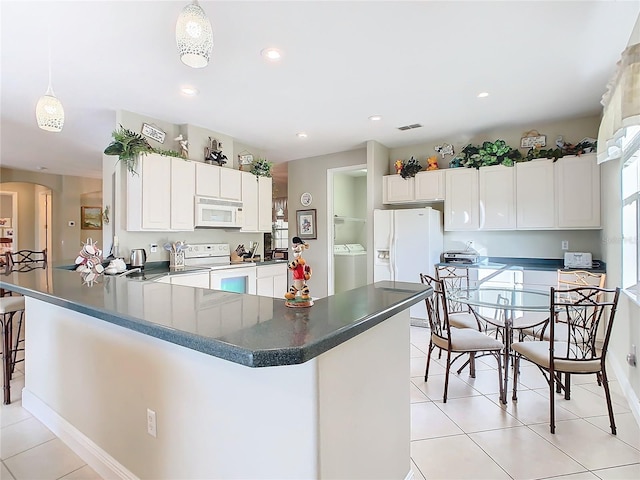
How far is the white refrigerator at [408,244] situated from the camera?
454 centimetres

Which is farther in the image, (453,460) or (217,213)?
(217,213)

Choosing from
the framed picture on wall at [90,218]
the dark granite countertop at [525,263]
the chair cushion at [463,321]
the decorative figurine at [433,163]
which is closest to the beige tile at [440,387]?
the chair cushion at [463,321]

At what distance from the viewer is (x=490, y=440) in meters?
2.01

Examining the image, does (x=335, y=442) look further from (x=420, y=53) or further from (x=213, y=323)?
(x=420, y=53)

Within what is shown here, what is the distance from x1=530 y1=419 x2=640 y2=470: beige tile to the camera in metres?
1.82

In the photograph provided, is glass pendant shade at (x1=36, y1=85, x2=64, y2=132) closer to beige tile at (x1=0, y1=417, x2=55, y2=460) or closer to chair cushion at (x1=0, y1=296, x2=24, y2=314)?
chair cushion at (x1=0, y1=296, x2=24, y2=314)

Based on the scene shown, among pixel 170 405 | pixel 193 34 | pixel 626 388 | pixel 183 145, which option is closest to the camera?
pixel 170 405

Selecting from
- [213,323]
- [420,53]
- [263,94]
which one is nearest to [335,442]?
[213,323]

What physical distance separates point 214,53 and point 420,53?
61.3 inches

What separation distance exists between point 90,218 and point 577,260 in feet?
31.2

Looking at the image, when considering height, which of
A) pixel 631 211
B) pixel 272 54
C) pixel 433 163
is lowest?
pixel 631 211

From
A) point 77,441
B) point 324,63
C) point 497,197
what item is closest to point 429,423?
point 77,441

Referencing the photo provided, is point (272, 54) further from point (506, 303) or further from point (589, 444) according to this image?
point (589, 444)

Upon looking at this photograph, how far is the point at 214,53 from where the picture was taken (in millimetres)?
2549
